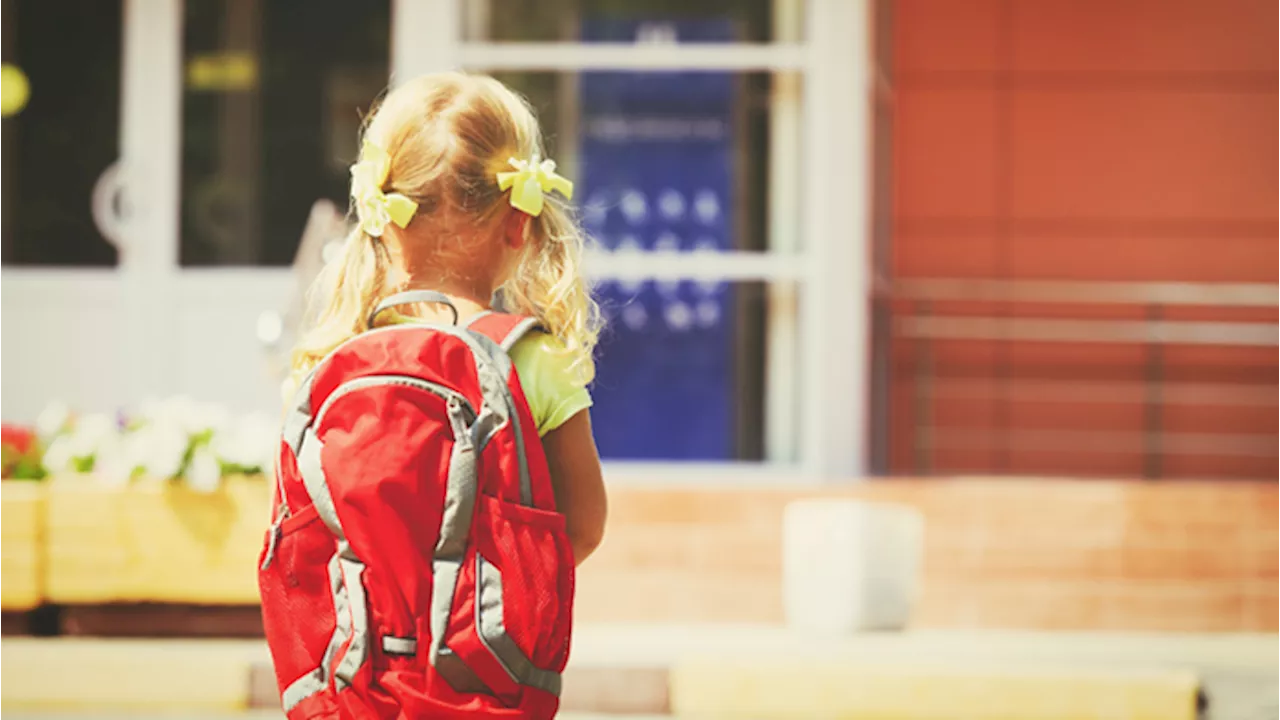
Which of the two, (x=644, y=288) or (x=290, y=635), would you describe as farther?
(x=644, y=288)

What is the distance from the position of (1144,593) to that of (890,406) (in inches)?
113

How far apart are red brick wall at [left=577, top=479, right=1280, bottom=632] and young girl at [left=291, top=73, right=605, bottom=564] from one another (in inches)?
172

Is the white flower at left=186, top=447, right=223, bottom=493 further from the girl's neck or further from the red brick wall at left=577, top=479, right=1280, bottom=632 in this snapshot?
the girl's neck

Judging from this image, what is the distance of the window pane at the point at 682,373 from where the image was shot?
8.20 meters

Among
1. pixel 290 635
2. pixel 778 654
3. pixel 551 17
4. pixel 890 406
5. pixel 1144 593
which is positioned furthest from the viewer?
pixel 890 406

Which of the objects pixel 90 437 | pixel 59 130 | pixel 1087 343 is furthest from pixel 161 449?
pixel 1087 343

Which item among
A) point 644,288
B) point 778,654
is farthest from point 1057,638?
point 644,288

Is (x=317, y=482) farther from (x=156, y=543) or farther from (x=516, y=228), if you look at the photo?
(x=156, y=543)

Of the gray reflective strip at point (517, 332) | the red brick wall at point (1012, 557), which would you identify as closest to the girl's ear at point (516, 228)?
the gray reflective strip at point (517, 332)

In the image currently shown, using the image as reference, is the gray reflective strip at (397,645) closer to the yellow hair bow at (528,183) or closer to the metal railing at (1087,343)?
the yellow hair bow at (528,183)

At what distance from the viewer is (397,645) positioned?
7.53ft

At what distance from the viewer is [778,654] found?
570 centimetres

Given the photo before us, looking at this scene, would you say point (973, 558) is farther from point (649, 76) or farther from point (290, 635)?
point (290, 635)

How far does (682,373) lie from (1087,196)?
286 centimetres
